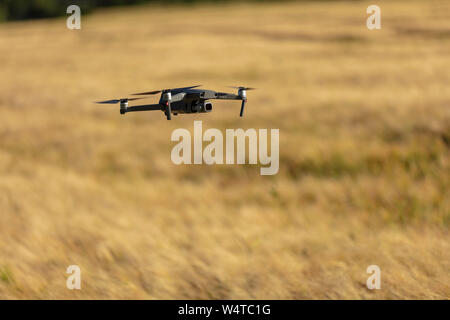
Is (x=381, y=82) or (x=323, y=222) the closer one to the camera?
(x=323, y=222)

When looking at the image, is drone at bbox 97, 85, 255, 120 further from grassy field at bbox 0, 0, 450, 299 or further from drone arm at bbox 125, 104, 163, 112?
grassy field at bbox 0, 0, 450, 299

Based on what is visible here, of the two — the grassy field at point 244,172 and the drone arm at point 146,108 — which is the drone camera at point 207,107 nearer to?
the drone arm at point 146,108

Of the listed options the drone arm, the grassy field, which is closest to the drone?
the drone arm

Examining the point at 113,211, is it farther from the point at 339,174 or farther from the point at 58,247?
the point at 339,174

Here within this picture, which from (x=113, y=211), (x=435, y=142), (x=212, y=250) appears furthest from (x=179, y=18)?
(x=435, y=142)

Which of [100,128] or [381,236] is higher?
[100,128]

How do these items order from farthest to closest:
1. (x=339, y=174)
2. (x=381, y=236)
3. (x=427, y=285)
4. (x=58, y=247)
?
(x=339, y=174), (x=58, y=247), (x=381, y=236), (x=427, y=285)

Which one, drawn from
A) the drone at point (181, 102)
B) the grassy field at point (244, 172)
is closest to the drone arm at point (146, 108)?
the drone at point (181, 102)

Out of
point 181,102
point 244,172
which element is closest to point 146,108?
point 181,102
